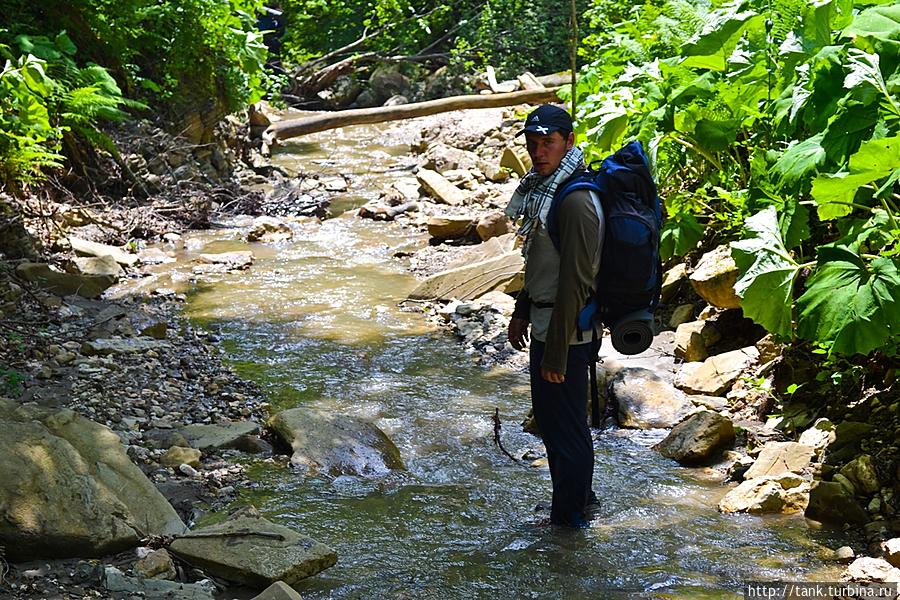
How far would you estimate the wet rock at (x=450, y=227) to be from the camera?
11.1 m

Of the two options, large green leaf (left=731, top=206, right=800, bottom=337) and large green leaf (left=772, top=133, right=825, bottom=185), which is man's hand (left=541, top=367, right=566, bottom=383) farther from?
large green leaf (left=772, top=133, right=825, bottom=185)

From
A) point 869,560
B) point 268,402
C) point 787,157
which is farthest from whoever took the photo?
point 268,402

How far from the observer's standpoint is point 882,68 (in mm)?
3912

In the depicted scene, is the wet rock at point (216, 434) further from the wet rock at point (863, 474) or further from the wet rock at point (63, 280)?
the wet rock at point (863, 474)

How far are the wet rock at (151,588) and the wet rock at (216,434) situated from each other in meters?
1.82

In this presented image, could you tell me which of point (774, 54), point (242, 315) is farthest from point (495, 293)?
point (774, 54)

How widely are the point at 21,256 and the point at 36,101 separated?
165 centimetres

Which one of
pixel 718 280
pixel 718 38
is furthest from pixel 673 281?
pixel 718 38

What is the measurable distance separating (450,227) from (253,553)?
7700mm

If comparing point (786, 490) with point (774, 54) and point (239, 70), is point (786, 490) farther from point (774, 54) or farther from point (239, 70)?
point (239, 70)

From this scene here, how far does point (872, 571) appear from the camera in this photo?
3572mm

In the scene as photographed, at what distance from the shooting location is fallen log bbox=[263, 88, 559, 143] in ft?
50.6

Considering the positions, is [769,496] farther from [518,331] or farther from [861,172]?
[861,172]

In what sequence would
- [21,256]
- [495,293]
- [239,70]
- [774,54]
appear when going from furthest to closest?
[239,70] → [495,293] → [21,256] → [774,54]
